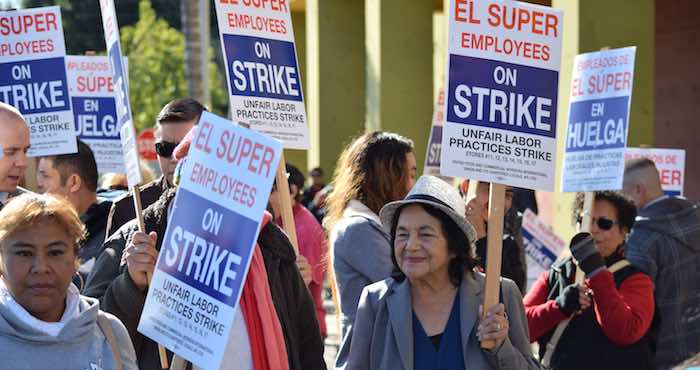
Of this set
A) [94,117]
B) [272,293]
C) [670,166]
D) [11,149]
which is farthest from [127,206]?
[670,166]

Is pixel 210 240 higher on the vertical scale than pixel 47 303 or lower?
higher

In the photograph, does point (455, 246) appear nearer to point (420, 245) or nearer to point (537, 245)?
point (420, 245)

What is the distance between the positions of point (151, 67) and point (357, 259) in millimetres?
38568

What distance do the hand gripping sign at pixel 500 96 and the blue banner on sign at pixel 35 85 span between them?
3030 millimetres

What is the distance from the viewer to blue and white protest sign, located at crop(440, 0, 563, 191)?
5.52 m

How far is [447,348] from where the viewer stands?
5012mm

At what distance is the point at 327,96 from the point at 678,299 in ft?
47.6

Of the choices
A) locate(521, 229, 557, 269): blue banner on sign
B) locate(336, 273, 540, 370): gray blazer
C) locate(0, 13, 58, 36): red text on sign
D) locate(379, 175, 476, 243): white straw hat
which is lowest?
locate(521, 229, 557, 269): blue banner on sign

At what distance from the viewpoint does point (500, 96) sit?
220 inches

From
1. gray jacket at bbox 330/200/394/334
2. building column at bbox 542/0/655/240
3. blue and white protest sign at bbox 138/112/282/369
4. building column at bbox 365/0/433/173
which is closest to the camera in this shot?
blue and white protest sign at bbox 138/112/282/369

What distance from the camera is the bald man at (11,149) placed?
5672 millimetres

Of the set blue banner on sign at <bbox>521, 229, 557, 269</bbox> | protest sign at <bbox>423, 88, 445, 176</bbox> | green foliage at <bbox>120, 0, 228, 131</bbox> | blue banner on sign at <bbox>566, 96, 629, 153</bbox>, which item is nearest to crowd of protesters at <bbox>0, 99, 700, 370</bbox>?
blue banner on sign at <bbox>566, 96, 629, 153</bbox>

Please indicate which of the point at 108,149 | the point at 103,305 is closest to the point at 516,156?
the point at 103,305

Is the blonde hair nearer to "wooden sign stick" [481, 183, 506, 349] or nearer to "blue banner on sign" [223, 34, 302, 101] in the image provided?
"wooden sign stick" [481, 183, 506, 349]
